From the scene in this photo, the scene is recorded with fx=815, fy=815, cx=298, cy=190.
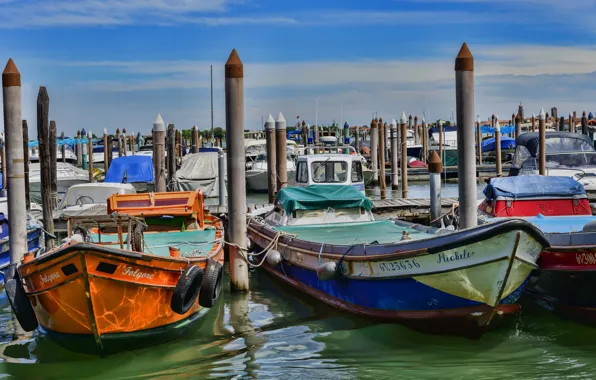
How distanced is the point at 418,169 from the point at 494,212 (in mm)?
25242

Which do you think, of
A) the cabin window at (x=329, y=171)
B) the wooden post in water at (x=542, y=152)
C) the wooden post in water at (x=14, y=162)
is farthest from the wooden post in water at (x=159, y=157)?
the wooden post in water at (x=542, y=152)

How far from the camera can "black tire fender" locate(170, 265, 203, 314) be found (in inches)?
408

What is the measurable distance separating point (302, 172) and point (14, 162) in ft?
29.5

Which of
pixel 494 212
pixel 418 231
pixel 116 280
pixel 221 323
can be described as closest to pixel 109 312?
pixel 116 280

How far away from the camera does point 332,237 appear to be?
44.8 ft

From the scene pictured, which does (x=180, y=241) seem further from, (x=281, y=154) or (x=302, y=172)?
(x=281, y=154)

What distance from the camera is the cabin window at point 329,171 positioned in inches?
776

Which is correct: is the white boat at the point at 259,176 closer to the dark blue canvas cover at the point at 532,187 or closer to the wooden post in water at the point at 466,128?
the dark blue canvas cover at the point at 532,187

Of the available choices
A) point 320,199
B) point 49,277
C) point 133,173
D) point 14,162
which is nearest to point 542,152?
point 320,199

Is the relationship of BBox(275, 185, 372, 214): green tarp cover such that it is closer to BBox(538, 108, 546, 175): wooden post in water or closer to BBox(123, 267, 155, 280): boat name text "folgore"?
BBox(123, 267, 155, 280): boat name text "folgore"

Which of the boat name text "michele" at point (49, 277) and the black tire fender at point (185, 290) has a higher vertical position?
the boat name text "michele" at point (49, 277)

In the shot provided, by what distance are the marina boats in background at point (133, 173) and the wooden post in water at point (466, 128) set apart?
21.5m

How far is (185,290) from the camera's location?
10.4m

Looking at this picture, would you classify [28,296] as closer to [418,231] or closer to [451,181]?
[418,231]
